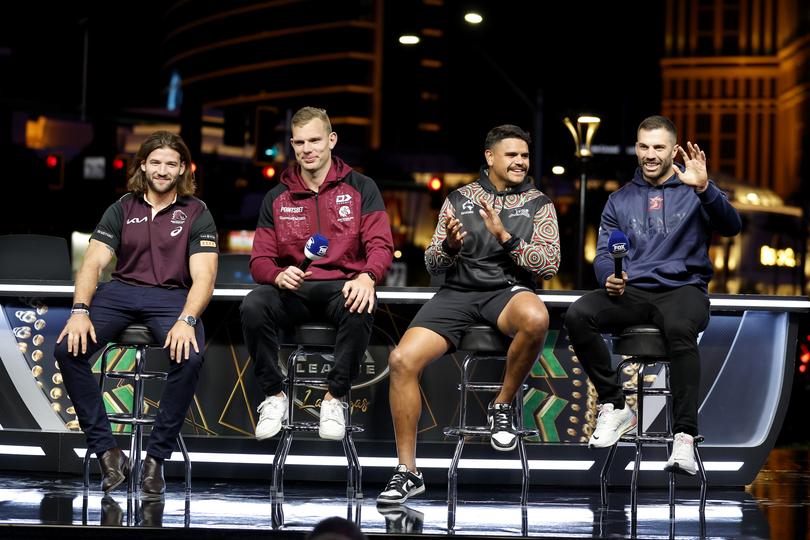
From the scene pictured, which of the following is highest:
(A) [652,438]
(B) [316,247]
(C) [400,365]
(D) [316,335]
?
(B) [316,247]

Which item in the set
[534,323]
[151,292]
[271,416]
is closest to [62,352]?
[151,292]

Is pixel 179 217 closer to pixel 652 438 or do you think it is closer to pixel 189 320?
pixel 189 320

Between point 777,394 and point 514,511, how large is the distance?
1.91 meters

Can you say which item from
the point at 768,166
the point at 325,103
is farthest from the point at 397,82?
the point at 768,166

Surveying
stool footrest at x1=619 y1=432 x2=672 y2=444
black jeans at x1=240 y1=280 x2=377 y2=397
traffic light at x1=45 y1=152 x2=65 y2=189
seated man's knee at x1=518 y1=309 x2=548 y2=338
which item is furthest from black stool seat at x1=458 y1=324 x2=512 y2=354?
traffic light at x1=45 y1=152 x2=65 y2=189

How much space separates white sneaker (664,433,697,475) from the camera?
4684mm

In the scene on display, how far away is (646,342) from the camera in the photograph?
195 inches

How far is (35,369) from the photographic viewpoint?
249 inches

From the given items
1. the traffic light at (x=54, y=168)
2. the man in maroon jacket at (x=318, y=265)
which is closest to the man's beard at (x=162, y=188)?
the man in maroon jacket at (x=318, y=265)

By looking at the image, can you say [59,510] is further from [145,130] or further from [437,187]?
[145,130]

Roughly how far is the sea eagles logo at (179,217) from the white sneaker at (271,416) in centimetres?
99

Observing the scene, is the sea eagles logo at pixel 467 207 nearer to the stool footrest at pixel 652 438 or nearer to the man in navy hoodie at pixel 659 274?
the man in navy hoodie at pixel 659 274

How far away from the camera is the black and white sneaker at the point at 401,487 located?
4.95 metres

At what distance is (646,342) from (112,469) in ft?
8.44
